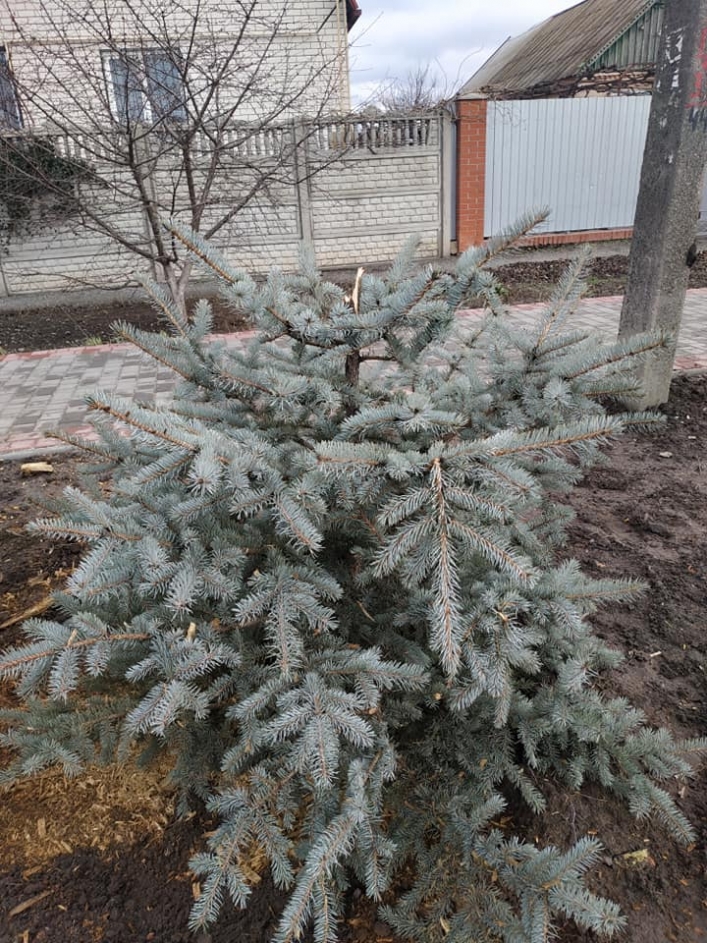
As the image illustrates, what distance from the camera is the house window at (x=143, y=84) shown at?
577 centimetres

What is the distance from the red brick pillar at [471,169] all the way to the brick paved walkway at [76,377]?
3754 millimetres

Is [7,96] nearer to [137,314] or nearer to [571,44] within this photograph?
[137,314]

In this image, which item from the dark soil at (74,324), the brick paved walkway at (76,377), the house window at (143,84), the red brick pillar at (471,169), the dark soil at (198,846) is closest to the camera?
the dark soil at (198,846)

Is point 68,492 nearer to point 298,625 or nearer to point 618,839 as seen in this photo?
point 298,625

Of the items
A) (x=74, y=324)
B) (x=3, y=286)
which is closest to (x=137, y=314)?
(x=74, y=324)

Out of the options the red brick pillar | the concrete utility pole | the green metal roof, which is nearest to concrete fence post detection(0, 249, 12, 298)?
the red brick pillar

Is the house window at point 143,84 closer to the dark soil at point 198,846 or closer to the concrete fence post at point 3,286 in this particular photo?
the dark soil at point 198,846

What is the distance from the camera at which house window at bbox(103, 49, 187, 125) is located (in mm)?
5766

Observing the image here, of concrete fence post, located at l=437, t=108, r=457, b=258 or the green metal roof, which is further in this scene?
the green metal roof

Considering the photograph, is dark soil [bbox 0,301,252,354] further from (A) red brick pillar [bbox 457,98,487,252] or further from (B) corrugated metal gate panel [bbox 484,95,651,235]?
(B) corrugated metal gate panel [bbox 484,95,651,235]

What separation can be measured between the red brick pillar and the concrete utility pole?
22.4 feet

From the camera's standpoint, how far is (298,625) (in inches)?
68.2

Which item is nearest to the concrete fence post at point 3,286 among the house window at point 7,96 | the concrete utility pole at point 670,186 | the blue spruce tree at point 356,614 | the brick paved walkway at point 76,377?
the house window at point 7,96

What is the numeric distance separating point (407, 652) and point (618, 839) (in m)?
0.79
